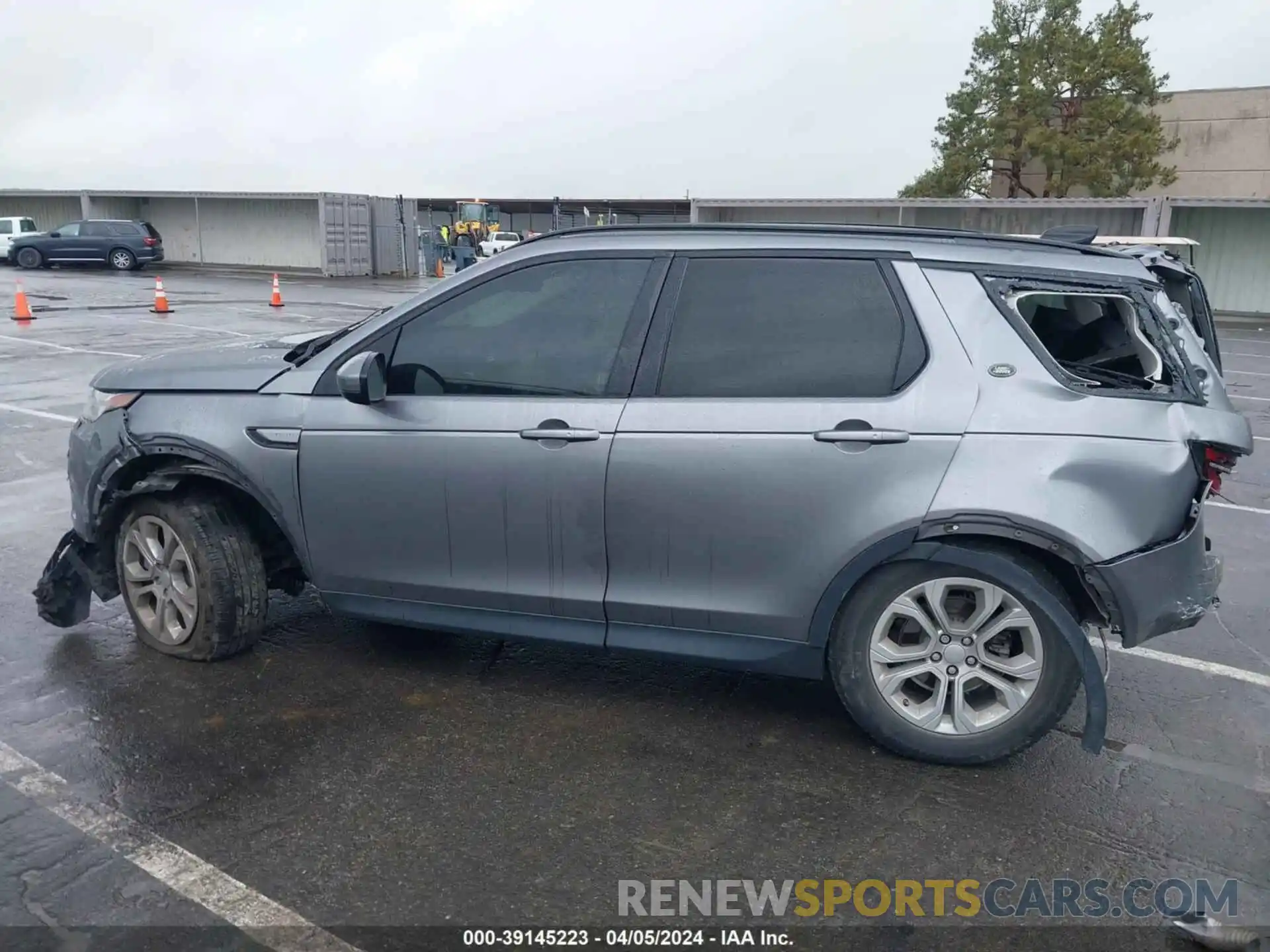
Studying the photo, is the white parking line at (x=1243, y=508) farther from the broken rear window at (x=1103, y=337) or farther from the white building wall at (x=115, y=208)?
the white building wall at (x=115, y=208)

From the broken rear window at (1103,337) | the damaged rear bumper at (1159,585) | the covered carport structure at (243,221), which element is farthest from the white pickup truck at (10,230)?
the damaged rear bumper at (1159,585)

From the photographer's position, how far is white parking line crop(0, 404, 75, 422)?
930 centimetres

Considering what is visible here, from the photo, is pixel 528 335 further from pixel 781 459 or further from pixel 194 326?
pixel 194 326

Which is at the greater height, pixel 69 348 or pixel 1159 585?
pixel 69 348

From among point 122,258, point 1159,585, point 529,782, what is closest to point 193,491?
point 529,782

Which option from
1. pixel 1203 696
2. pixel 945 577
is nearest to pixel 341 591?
pixel 945 577

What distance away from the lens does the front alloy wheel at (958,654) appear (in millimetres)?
3424

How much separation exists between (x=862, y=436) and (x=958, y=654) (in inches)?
32.4

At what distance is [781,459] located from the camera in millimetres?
3467

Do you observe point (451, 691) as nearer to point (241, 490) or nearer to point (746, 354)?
point (241, 490)

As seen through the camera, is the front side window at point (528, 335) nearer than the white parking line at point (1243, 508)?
Yes

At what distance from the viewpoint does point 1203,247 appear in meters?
27.1

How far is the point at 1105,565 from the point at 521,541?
2.03m

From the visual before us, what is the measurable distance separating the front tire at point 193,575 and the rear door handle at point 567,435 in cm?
150
